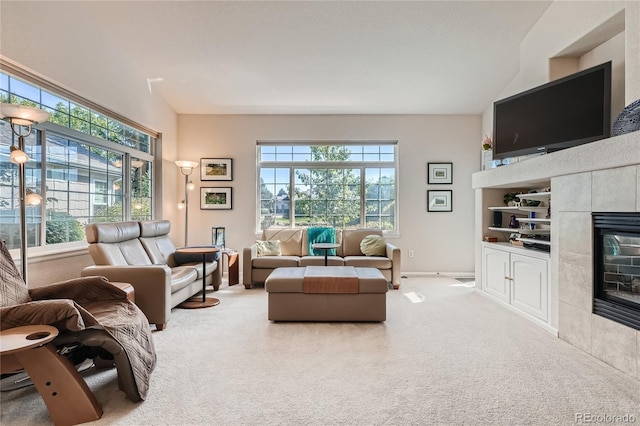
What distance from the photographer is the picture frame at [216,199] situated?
5.62 meters

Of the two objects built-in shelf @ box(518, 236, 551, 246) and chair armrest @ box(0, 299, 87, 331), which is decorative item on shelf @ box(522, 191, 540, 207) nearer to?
built-in shelf @ box(518, 236, 551, 246)

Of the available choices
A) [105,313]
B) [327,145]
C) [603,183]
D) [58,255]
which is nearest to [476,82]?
[327,145]

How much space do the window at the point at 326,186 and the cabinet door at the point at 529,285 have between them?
2345mm

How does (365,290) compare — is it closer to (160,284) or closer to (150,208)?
(160,284)

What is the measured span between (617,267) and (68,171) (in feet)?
16.3

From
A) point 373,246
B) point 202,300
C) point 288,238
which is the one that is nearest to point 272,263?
point 288,238

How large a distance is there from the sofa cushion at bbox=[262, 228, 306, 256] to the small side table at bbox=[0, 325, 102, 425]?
11.7 ft

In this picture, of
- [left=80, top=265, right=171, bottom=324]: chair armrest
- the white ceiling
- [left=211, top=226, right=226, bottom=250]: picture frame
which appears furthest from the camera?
[left=211, top=226, right=226, bottom=250]: picture frame

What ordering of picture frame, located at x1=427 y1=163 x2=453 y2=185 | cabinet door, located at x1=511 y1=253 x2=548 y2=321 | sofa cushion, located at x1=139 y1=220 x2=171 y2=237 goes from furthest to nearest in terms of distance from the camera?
picture frame, located at x1=427 y1=163 x2=453 y2=185 < sofa cushion, located at x1=139 y1=220 x2=171 y2=237 < cabinet door, located at x1=511 y1=253 x2=548 y2=321

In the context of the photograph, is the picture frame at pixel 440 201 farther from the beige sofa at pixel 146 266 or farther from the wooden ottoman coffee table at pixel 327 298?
the beige sofa at pixel 146 266

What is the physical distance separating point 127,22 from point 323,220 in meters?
3.75

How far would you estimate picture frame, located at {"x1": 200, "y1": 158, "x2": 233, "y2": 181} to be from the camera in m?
5.61

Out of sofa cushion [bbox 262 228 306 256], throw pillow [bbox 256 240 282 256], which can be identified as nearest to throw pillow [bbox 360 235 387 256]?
sofa cushion [bbox 262 228 306 256]

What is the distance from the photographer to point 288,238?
529 centimetres
